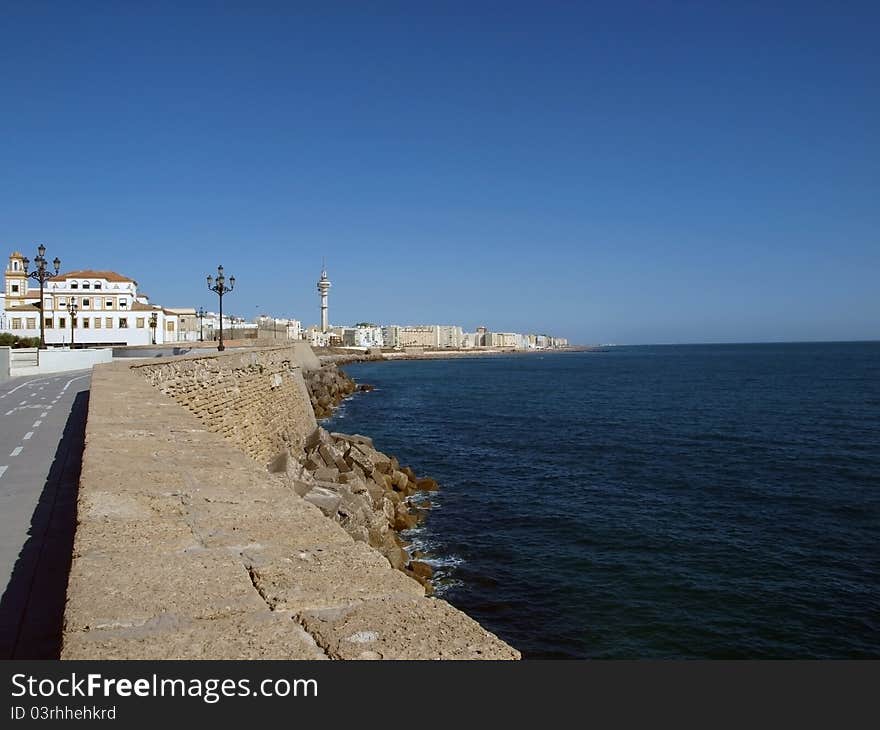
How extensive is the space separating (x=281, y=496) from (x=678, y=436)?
28422 millimetres

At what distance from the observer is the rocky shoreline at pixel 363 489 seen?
12705 mm

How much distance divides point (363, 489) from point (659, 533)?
7613 mm

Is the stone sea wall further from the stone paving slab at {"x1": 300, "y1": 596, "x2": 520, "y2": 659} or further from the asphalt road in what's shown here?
the asphalt road

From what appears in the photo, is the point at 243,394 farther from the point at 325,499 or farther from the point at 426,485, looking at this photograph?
the point at 426,485

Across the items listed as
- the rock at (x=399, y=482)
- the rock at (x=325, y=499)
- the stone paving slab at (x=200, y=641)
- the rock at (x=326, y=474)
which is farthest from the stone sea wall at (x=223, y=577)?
the rock at (x=399, y=482)

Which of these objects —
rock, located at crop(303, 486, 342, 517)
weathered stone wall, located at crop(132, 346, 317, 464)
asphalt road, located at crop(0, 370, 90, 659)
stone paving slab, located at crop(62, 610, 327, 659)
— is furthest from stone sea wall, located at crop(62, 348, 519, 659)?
weathered stone wall, located at crop(132, 346, 317, 464)

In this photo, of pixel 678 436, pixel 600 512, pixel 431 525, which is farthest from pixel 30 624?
pixel 678 436

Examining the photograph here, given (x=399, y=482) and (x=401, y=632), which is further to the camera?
(x=399, y=482)

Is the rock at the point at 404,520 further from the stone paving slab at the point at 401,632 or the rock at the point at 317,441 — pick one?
Answer: the stone paving slab at the point at 401,632

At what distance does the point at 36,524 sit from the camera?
624 cm

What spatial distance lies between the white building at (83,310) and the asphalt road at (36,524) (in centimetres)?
4467

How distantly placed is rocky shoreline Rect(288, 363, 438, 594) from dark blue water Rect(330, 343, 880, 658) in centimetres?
81

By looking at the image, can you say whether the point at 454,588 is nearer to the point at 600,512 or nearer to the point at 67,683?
the point at 600,512

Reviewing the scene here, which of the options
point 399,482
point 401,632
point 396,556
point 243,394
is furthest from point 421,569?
point 401,632
